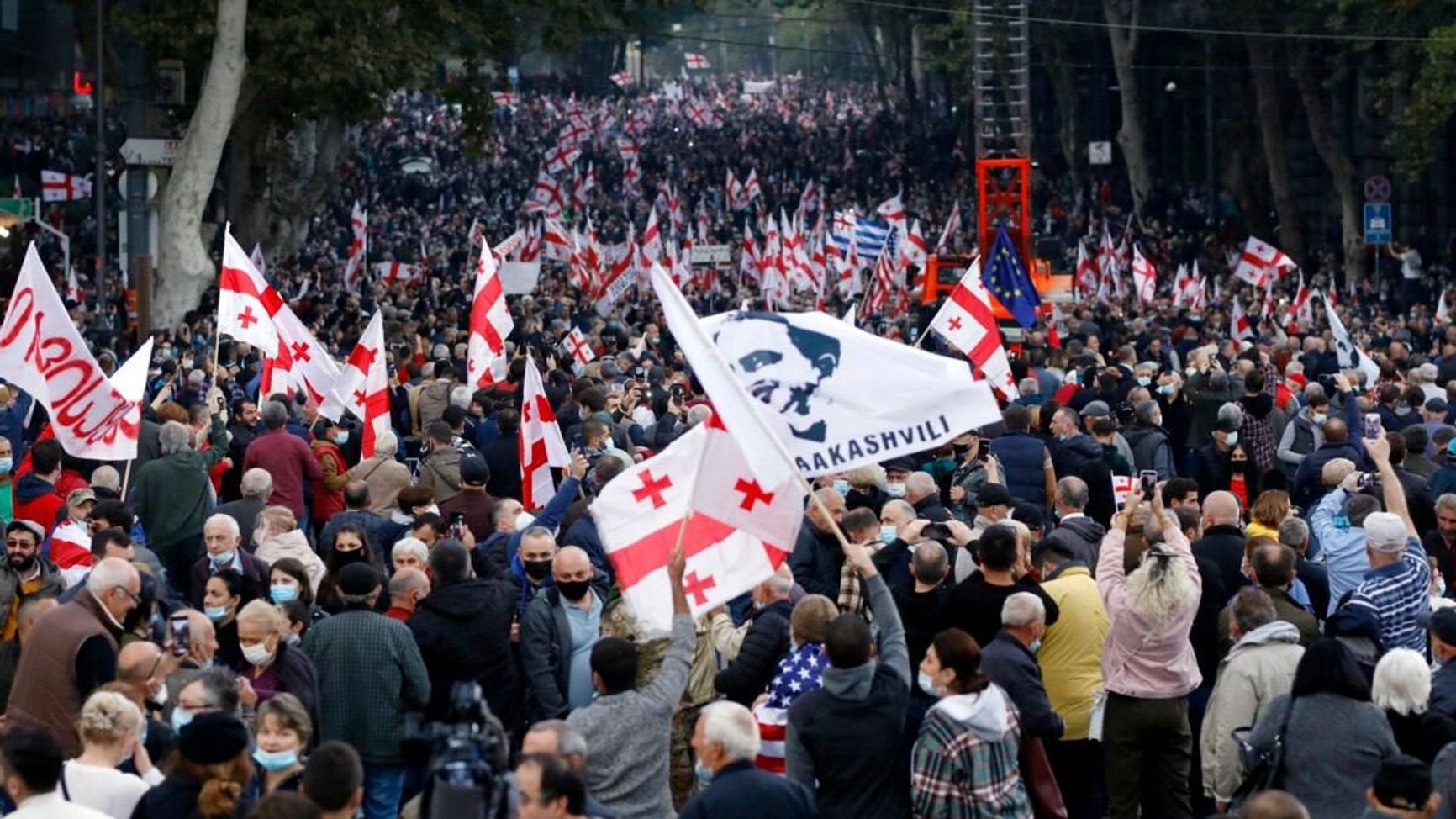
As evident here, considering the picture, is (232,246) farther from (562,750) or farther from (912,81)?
(912,81)

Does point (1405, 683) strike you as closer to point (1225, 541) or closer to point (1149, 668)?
point (1149, 668)

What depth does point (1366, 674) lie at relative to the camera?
985 cm

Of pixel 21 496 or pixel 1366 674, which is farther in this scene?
pixel 21 496

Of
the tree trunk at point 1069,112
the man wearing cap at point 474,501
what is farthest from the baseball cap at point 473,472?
the tree trunk at point 1069,112

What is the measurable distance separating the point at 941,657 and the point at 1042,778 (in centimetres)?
94

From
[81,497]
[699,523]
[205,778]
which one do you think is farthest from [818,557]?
[205,778]

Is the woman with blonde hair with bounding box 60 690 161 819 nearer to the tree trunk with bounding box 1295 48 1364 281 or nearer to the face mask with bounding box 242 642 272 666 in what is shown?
the face mask with bounding box 242 642 272 666

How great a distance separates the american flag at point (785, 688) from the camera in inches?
359

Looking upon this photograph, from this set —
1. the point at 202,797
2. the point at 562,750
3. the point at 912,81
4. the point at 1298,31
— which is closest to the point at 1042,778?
the point at 562,750

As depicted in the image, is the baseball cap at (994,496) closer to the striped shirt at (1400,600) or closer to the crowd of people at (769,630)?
the crowd of people at (769,630)

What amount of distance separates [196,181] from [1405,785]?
25808 millimetres

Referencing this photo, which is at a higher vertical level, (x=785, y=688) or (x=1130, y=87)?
(x=1130, y=87)

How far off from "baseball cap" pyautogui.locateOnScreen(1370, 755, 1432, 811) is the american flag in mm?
2168

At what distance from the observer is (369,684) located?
31.3 ft
